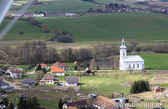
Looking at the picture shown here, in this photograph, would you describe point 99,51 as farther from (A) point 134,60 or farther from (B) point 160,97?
(B) point 160,97

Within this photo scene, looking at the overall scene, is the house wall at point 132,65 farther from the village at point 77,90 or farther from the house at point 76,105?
the house at point 76,105

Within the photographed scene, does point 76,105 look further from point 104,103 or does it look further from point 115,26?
point 115,26

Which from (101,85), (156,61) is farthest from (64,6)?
(101,85)

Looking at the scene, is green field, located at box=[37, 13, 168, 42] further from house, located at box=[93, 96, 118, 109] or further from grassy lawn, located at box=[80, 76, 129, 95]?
house, located at box=[93, 96, 118, 109]

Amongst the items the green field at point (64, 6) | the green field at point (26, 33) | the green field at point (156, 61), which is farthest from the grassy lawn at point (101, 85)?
the green field at point (64, 6)

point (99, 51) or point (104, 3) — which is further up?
point (104, 3)

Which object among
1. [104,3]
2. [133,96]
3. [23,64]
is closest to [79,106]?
[133,96]
